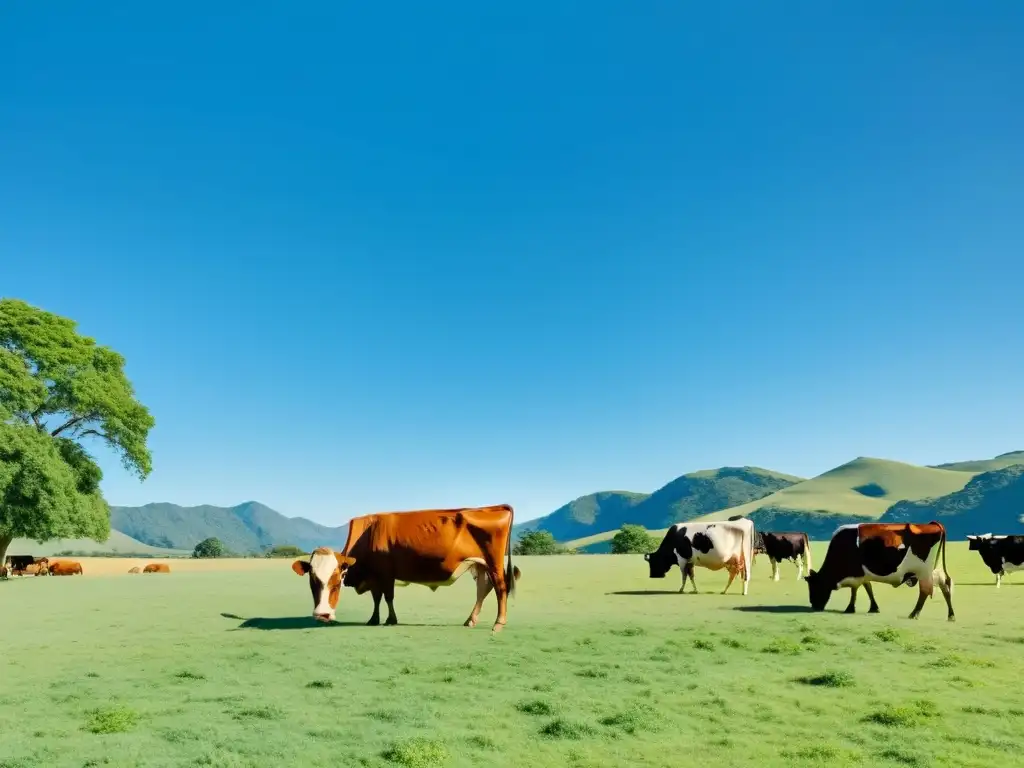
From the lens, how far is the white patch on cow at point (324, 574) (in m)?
17.4

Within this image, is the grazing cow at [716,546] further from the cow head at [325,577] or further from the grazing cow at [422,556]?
the cow head at [325,577]

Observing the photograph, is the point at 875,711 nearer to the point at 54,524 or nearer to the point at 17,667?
the point at 17,667

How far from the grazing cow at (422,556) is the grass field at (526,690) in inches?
43.3

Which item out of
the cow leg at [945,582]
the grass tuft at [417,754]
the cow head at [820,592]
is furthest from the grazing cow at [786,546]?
the grass tuft at [417,754]

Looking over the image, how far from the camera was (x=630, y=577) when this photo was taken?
129ft

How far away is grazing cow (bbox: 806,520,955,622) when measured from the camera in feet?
62.7

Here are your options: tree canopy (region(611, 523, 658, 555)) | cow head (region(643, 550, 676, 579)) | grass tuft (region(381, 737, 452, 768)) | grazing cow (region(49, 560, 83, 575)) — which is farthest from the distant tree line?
grass tuft (region(381, 737, 452, 768))

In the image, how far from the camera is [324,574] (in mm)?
17672

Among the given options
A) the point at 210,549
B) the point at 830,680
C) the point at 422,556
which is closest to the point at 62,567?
the point at 422,556

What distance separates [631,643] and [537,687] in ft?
14.3

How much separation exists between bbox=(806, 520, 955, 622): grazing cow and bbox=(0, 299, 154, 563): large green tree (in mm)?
35656

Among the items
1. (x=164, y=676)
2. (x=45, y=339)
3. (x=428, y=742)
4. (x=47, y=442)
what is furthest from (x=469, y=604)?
(x=45, y=339)

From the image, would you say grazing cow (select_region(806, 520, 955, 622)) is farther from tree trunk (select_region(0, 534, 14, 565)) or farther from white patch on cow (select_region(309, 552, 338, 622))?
tree trunk (select_region(0, 534, 14, 565))

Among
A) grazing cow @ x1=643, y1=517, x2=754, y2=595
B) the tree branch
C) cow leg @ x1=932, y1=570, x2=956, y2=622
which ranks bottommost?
cow leg @ x1=932, y1=570, x2=956, y2=622
